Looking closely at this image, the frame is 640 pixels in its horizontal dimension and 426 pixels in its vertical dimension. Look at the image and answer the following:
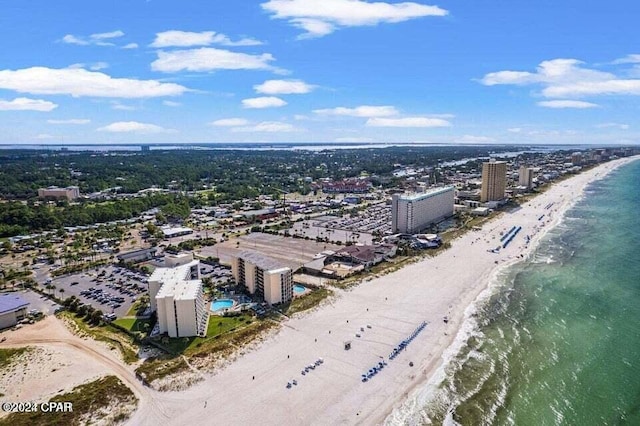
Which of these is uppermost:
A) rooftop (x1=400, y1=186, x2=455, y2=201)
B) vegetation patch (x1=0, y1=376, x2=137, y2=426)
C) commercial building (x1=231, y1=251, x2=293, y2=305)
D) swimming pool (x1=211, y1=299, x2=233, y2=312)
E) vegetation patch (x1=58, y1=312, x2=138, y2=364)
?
rooftop (x1=400, y1=186, x2=455, y2=201)

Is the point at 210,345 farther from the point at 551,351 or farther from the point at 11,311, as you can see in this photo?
the point at 551,351

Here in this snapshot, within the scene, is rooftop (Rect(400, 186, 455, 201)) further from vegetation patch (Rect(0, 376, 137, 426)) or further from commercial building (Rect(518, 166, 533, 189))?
commercial building (Rect(518, 166, 533, 189))

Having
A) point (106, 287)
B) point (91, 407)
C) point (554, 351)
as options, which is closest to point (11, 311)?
point (106, 287)

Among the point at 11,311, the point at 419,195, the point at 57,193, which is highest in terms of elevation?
the point at 419,195

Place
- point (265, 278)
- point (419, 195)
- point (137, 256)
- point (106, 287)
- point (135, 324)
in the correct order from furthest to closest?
point (419, 195) → point (137, 256) → point (106, 287) → point (265, 278) → point (135, 324)

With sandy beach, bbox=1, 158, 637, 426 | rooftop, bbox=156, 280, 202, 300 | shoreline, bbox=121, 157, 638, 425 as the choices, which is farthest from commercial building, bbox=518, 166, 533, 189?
rooftop, bbox=156, 280, 202, 300

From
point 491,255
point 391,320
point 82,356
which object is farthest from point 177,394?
point 491,255

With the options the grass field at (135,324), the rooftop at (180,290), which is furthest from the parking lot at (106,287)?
the rooftop at (180,290)
